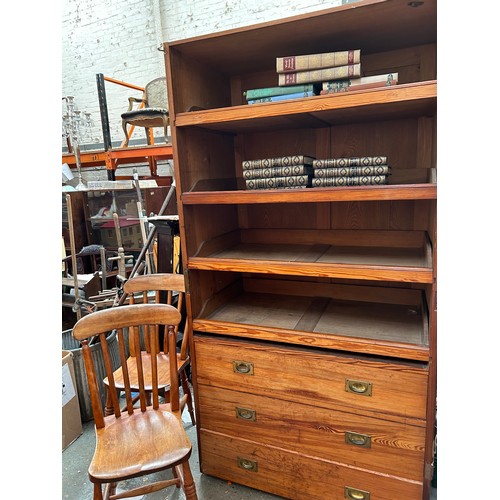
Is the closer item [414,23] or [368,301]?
[414,23]

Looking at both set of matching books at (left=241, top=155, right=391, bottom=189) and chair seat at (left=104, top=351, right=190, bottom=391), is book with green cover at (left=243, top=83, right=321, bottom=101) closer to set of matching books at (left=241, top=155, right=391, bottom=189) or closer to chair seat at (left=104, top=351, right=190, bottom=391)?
set of matching books at (left=241, top=155, right=391, bottom=189)

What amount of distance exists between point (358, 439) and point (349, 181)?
1045 millimetres

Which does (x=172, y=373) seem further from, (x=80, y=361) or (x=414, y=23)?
(x=414, y=23)

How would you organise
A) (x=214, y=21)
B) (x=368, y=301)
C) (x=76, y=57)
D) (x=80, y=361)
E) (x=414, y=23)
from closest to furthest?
(x=414, y=23) → (x=368, y=301) → (x=80, y=361) → (x=214, y=21) → (x=76, y=57)

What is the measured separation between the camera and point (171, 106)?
1550 mm

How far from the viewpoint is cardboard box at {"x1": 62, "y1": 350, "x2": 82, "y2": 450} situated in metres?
2.10

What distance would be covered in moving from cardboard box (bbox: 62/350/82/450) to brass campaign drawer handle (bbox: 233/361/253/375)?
3.56 feet

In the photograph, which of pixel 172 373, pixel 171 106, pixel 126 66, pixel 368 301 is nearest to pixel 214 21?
pixel 126 66

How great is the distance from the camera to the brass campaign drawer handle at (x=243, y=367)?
5.39 ft

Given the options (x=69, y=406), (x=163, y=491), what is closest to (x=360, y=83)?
(x=163, y=491)

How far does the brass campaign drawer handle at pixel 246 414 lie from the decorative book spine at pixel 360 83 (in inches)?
54.8

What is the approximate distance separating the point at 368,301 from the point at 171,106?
1327 millimetres

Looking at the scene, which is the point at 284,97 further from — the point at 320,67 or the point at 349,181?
the point at 349,181

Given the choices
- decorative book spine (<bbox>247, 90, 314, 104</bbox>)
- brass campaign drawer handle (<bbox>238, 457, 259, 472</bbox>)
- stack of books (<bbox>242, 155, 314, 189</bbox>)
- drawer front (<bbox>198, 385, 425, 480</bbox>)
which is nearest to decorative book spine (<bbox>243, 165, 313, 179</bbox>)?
stack of books (<bbox>242, 155, 314, 189</bbox>)
